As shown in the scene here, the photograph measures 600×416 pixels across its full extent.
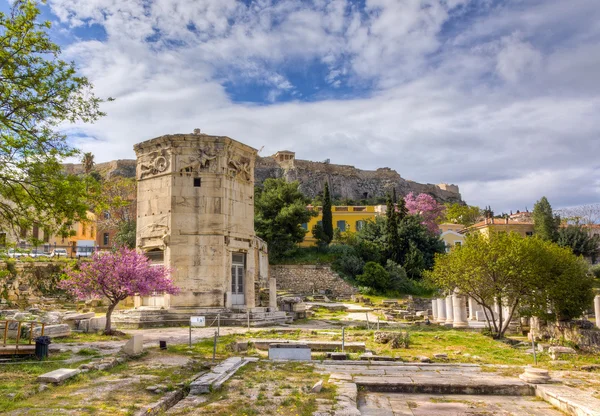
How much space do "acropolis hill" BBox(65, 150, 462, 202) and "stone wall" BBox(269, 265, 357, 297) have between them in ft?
134

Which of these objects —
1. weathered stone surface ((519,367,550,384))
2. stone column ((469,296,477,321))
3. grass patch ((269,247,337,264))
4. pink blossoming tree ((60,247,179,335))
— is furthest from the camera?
grass patch ((269,247,337,264))

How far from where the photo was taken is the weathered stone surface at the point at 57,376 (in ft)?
Result: 26.6

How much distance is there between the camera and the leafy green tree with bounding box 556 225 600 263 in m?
46.8

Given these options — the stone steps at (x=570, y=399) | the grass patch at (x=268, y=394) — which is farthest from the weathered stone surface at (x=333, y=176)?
the stone steps at (x=570, y=399)

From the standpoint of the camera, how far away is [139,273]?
48.4 feet

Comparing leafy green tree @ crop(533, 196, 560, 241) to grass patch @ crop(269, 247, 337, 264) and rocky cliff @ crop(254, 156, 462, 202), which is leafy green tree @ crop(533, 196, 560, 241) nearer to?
grass patch @ crop(269, 247, 337, 264)

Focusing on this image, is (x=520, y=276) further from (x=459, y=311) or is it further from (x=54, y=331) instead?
(x=54, y=331)

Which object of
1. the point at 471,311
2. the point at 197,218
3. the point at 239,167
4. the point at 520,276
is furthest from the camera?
the point at 471,311

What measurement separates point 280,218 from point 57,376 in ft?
110

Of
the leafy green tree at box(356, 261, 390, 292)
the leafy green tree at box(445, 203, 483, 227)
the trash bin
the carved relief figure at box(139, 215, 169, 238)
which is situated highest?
the leafy green tree at box(445, 203, 483, 227)

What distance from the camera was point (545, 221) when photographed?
49156 millimetres

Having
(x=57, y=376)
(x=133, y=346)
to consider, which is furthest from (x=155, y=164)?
(x=57, y=376)

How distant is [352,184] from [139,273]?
254ft

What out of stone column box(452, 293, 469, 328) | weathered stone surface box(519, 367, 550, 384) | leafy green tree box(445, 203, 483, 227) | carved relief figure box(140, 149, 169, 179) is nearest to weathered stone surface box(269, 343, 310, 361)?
weathered stone surface box(519, 367, 550, 384)
